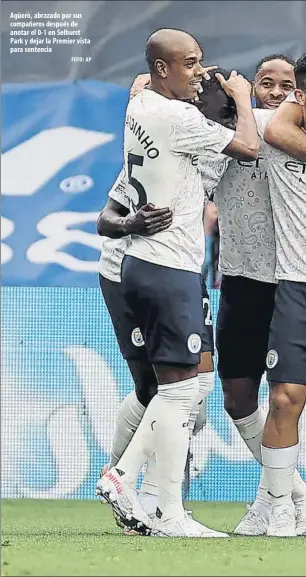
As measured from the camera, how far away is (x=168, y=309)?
14.4 feet

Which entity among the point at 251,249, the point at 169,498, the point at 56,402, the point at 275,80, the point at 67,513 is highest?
the point at 275,80

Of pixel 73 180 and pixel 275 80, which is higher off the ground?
pixel 275 80

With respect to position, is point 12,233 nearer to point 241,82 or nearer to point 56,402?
point 56,402

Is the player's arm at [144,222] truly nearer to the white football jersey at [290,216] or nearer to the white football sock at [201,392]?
the white football jersey at [290,216]

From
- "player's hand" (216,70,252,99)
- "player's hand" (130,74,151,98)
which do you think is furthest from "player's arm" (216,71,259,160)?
"player's hand" (130,74,151,98)

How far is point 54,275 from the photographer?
8.75 metres

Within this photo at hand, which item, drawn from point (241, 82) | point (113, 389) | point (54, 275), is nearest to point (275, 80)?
point (241, 82)

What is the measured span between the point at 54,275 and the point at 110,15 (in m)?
1.97

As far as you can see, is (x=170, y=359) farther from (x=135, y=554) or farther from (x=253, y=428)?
(x=253, y=428)

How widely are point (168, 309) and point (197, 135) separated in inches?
24.8

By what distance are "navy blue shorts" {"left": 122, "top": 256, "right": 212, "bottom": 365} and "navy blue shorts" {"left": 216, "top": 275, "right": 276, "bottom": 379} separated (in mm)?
680

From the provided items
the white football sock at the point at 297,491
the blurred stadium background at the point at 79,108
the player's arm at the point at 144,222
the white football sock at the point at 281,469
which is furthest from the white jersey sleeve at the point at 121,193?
the blurred stadium background at the point at 79,108

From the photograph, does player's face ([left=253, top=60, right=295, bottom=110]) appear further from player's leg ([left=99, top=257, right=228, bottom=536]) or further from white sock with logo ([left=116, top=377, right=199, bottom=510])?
white sock with logo ([left=116, top=377, right=199, bottom=510])

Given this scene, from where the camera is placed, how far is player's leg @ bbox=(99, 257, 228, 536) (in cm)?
440
